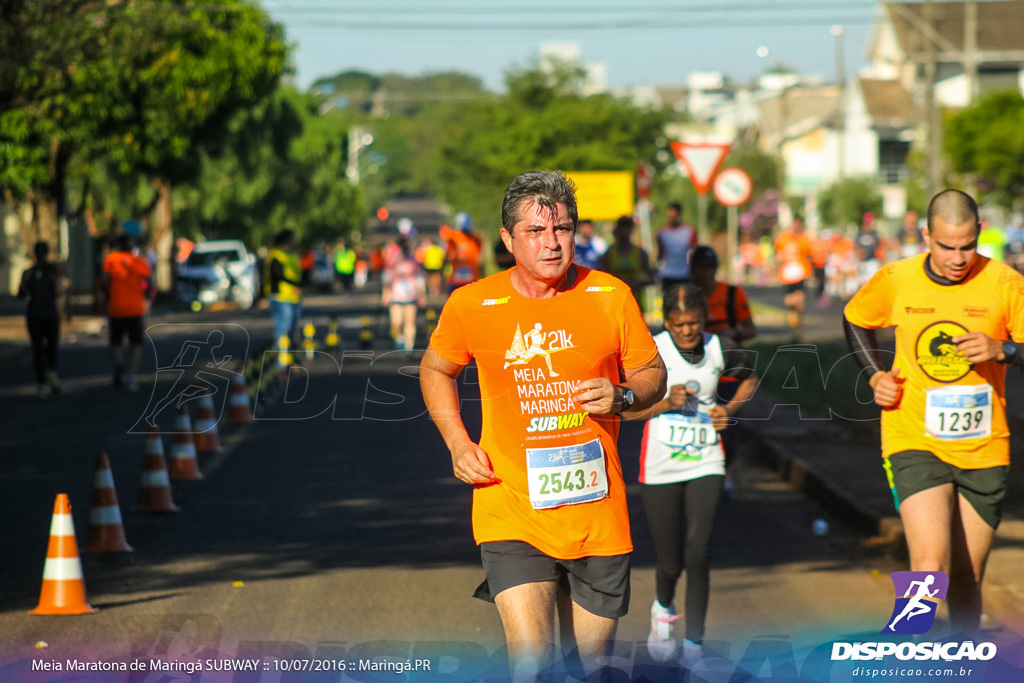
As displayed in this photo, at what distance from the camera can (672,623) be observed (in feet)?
23.4

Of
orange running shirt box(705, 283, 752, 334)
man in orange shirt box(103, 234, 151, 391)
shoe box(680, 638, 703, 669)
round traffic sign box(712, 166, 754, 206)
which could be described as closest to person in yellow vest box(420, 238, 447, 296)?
round traffic sign box(712, 166, 754, 206)

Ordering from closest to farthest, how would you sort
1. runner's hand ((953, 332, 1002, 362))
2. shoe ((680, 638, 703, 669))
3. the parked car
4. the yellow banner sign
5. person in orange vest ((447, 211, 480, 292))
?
runner's hand ((953, 332, 1002, 362)) < shoe ((680, 638, 703, 669)) < person in orange vest ((447, 211, 480, 292)) < the yellow banner sign < the parked car

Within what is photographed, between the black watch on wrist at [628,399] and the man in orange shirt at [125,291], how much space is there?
14.7 meters

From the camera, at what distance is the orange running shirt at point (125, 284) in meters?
18.3

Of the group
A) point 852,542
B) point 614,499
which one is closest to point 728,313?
point 852,542

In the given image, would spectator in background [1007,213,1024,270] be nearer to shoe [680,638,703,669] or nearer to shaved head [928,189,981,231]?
shoe [680,638,703,669]

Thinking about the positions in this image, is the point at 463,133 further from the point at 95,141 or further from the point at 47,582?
the point at 47,582

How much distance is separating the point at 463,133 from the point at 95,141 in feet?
133

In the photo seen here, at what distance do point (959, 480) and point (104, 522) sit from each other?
503 cm

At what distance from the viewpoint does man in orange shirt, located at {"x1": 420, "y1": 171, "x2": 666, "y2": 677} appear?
445cm

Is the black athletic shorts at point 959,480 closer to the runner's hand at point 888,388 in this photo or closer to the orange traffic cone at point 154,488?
the runner's hand at point 888,388

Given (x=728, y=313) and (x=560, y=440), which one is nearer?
(x=560, y=440)

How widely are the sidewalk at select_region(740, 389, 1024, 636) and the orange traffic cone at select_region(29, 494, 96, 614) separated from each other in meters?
3.34

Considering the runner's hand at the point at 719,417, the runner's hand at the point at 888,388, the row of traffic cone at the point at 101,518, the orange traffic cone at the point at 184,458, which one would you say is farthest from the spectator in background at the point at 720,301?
the orange traffic cone at the point at 184,458
